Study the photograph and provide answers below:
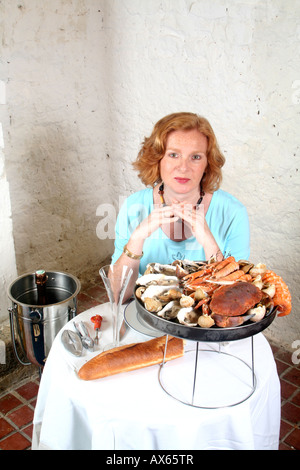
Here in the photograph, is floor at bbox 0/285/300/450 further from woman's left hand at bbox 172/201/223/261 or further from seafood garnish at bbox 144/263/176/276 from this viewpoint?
seafood garnish at bbox 144/263/176/276

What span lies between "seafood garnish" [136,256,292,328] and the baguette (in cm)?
22

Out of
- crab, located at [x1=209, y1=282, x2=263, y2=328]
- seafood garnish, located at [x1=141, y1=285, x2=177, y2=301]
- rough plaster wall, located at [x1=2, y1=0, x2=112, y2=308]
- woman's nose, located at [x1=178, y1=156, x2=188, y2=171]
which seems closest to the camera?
crab, located at [x1=209, y1=282, x2=263, y2=328]

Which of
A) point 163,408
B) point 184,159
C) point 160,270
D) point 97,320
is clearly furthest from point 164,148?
point 163,408

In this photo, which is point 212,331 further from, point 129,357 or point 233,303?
point 129,357

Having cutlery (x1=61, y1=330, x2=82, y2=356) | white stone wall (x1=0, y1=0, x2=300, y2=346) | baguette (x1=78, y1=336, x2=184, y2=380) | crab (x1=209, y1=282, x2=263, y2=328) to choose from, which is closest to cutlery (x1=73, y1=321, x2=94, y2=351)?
cutlery (x1=61, y1=330, x2=82, y2=356)

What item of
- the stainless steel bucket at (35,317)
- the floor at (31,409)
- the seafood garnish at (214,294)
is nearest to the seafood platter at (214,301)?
the seafood garnish at (214,294)

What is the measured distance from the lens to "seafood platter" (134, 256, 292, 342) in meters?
1.18

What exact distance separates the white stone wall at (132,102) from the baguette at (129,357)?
57.1 inches

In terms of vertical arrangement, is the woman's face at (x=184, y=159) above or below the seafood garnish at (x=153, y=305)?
above

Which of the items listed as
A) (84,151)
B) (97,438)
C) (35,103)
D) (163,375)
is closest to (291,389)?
(163,375)

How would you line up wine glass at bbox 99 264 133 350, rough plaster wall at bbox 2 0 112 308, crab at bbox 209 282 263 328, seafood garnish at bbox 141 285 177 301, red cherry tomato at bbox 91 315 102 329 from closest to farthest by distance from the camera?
crab at bbox 209 282 263 328 < seafood garnish at bbox 141 285 177 301 < wine glass at bbox 99 264 133 350 < red cherry tomato at bbox 91 315 102 329 < rough plaster wall at bbox 2 0 112 308

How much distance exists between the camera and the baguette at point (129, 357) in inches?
54.1

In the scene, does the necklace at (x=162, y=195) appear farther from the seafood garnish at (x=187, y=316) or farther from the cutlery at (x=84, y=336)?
the seafood garnish at (x=187, y=316)

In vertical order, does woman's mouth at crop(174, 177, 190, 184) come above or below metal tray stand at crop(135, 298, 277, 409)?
above
